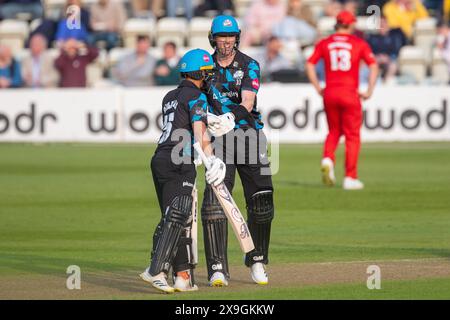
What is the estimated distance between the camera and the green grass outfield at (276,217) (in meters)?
9.95

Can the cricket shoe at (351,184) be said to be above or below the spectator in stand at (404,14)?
below

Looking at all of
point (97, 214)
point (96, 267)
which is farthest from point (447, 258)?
point (97, 214)

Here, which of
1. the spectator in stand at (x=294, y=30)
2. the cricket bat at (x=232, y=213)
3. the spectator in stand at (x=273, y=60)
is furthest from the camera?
the spectator in stand at (x=294, y=30)

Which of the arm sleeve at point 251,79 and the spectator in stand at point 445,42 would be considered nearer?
the arm sleeve at point 251,79

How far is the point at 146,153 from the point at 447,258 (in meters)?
11.4

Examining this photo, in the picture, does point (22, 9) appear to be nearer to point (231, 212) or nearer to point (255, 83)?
point (255, 83)

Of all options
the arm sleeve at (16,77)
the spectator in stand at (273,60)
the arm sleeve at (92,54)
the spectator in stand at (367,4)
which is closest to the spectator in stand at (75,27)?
the arm sleeve at (92,54)

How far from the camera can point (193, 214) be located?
9055 mm

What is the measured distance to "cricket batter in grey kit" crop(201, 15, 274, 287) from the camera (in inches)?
371

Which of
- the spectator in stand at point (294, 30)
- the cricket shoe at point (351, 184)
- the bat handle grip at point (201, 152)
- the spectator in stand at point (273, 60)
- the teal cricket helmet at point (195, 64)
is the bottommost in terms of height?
the cricket shoe at point (351, 184)

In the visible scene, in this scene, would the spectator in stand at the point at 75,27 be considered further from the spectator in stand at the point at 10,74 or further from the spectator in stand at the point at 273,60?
the spectator in stand at the point at 273,60

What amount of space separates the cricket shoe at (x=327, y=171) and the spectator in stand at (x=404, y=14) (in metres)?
9.21

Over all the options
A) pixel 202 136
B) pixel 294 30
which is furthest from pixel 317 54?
pixel 294 30
